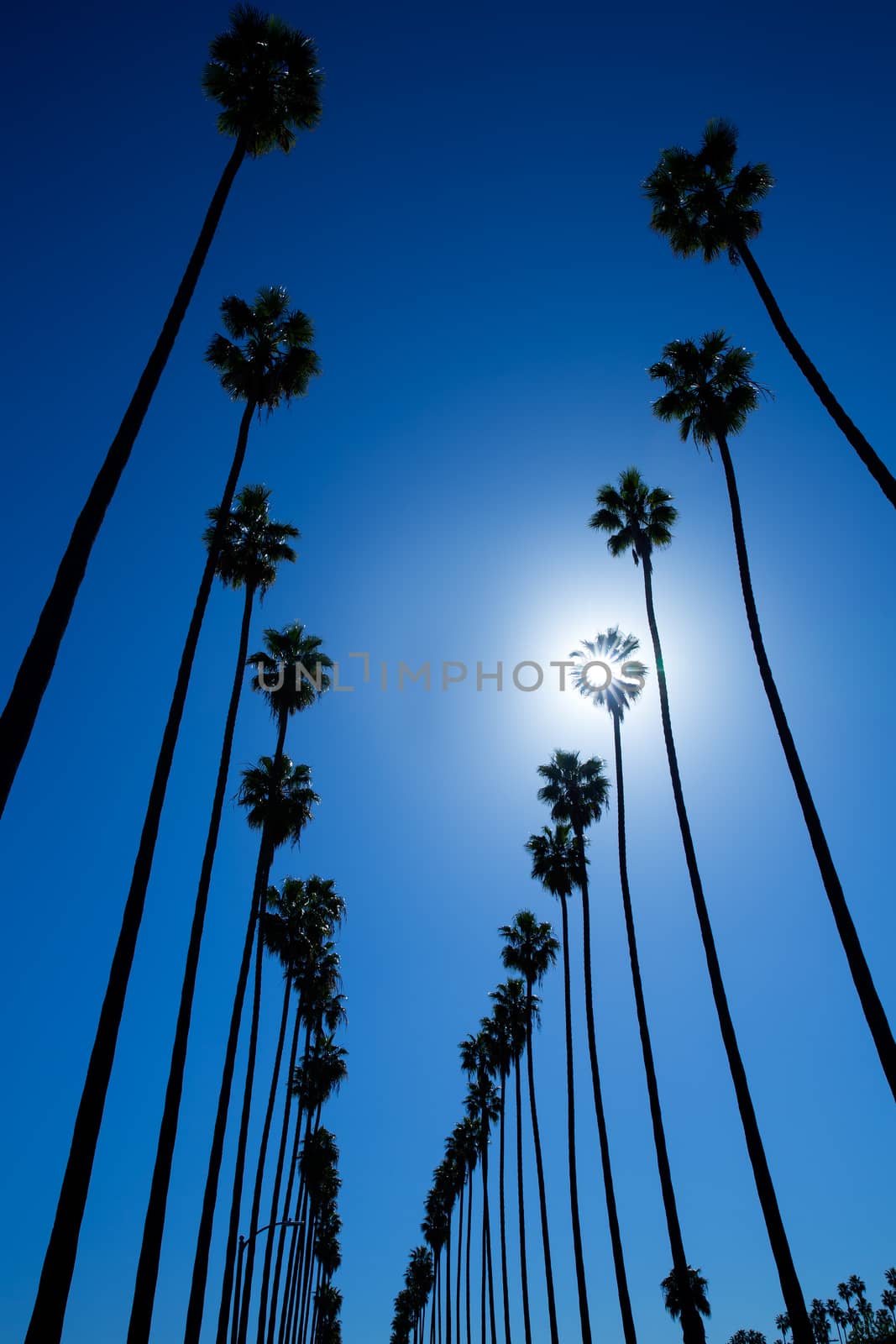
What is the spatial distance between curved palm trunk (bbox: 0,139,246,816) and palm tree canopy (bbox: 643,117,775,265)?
495 inches

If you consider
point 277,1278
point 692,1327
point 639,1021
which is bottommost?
point 692,1327

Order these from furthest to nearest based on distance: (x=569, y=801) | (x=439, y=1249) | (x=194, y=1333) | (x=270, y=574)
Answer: (x=439, y=1249), (x=569, y=801), (x=270, y=574), (x=194, y=1333)

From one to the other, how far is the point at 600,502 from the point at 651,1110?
20.3m

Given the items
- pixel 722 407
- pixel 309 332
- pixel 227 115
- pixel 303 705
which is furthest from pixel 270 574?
pixel 722 407

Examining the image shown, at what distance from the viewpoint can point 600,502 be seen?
2742 cm

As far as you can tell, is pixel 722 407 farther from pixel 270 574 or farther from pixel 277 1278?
pixel 277 1278

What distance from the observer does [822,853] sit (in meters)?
13.8

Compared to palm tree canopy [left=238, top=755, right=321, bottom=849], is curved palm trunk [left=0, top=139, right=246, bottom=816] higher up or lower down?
lower down

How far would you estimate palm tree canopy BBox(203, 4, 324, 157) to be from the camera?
1644 cm

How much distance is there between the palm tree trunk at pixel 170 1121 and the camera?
1257 cm

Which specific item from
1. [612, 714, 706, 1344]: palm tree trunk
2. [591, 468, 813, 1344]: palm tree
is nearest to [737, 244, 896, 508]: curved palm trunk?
[591, 468, 813, 1344]: palm tree

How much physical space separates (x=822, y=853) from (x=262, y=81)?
69.4 feet

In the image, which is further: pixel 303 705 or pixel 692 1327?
pixel 303 705

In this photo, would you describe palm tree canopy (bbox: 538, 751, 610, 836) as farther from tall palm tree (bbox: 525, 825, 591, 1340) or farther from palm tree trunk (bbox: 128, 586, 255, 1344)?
palm tree trunk (bbox: 128, 586, 255, 1344)
